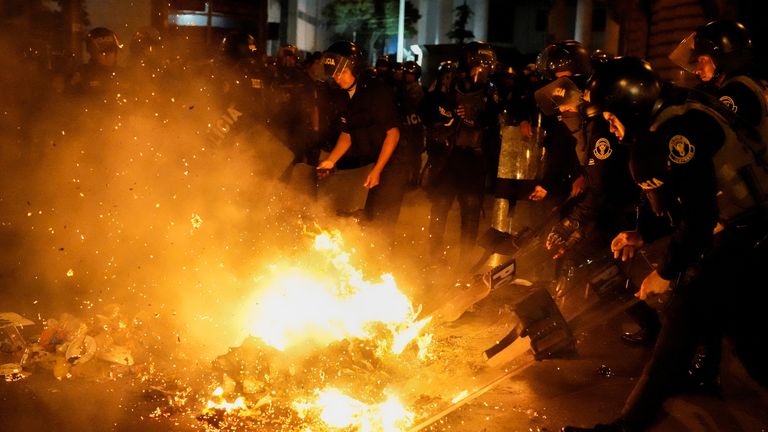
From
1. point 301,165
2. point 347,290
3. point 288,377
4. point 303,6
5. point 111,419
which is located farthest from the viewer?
point 303,6

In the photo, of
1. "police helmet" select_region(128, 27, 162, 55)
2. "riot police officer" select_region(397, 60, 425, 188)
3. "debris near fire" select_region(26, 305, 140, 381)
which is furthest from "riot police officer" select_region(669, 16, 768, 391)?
"police helmet" select_region(128, 27, 162, 55)

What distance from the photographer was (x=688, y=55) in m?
4.96

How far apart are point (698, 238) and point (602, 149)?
1.64m

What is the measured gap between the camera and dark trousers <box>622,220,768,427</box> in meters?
3.47

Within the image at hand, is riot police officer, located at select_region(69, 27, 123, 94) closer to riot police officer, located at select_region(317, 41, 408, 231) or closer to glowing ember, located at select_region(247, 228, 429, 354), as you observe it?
riot police officer, located at select_region(317, 41, 408, 231)

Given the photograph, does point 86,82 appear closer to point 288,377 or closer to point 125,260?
point 125,260

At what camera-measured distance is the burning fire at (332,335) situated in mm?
3980

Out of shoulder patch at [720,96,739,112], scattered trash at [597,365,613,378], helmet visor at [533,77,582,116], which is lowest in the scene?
scattered trash at [597,365,613,378]

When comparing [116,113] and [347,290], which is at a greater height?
[116,113]

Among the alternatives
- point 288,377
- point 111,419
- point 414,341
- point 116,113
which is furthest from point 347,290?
point 116,113

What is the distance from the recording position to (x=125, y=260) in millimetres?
6152

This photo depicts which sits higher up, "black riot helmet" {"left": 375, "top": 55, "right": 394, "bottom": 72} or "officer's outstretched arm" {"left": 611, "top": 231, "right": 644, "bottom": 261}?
"black riot helmet" {"left": 375, "top": 55, "right": 394, "bottom": 72}

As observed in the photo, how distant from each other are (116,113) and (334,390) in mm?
3675

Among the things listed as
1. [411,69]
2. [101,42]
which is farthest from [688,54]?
[411,69]
